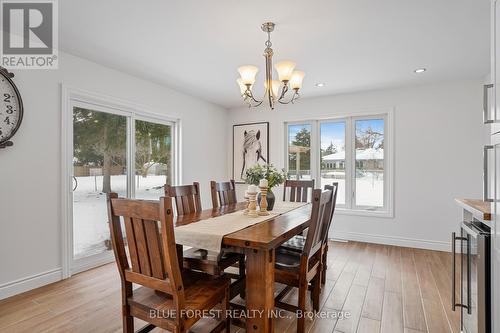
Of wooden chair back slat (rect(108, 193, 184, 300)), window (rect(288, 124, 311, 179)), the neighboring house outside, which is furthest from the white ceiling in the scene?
wooden chair back slat (rect(108, 193, 184, 300))

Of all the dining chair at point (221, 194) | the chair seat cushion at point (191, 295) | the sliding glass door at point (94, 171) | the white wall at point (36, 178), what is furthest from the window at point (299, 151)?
the chair seat cushion at point (191, 295)

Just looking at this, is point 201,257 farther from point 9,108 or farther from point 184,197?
point 9,108

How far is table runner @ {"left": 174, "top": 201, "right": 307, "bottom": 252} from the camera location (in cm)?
172

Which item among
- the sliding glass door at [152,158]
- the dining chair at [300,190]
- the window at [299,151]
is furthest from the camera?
the window at [299,151]

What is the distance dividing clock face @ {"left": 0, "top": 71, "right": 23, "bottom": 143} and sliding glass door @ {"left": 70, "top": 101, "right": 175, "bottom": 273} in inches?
21.7

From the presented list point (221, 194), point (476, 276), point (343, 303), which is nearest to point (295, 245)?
point (343, 303)

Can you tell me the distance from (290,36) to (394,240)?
342 cm

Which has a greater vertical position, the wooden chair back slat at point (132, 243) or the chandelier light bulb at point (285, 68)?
the chandelier light bulb at point (285, 68)

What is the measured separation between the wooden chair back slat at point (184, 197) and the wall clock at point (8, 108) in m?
1.51

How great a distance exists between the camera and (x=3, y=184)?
8.04 feet

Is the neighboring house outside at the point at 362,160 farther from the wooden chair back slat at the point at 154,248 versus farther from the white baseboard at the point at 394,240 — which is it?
the wooden chair back slat at the point at 154,248

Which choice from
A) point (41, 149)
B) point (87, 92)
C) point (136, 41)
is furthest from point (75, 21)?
point (41, 149)

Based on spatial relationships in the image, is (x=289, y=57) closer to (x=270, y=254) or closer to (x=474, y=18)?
(x=474, y=18)

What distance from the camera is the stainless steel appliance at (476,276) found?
1.40m
